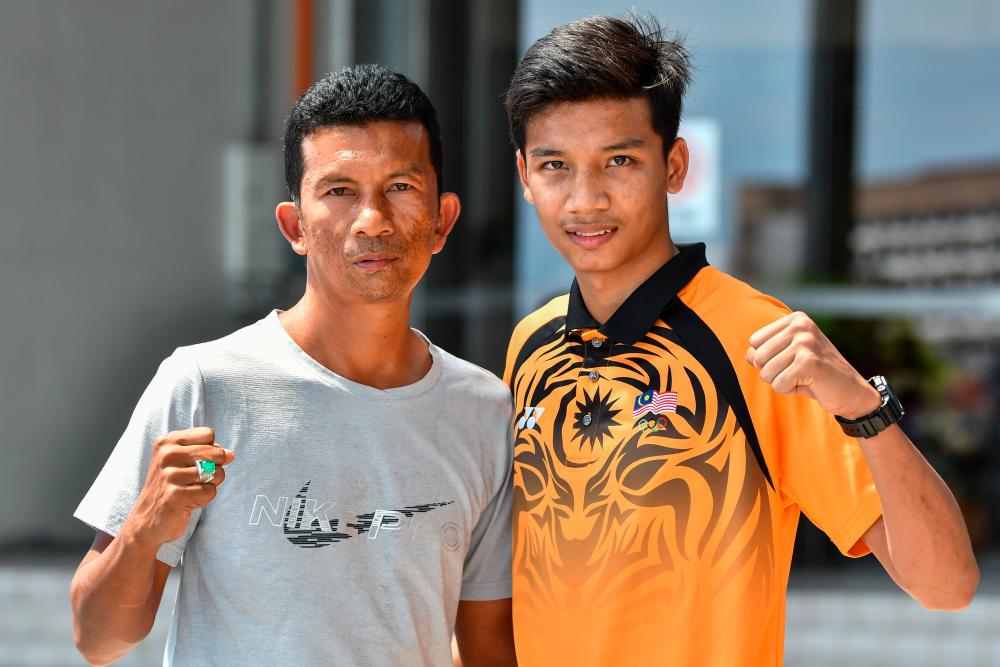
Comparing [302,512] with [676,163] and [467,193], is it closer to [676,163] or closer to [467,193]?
[676,163]

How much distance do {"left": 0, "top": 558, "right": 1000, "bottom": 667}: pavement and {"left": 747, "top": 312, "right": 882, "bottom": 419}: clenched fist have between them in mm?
3665

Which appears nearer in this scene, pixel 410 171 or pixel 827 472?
pixel 827 472

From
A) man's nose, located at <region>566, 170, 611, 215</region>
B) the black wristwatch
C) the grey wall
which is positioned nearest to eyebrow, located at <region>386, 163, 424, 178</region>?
man's nose, located at <region>566, 170, 611, 215</region>

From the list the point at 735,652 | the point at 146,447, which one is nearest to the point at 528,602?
the point at 735,652

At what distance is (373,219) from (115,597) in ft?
2.48

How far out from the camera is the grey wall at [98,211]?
649cm

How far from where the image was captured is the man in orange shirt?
2.03 m

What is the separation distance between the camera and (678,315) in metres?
2.22

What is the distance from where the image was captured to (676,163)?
2322 millimetres

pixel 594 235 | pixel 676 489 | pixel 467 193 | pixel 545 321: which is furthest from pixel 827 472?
pixel 467 193

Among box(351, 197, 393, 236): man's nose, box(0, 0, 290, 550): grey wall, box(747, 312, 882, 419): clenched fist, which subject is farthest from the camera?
box(0, 0, 290, 550): grey wall

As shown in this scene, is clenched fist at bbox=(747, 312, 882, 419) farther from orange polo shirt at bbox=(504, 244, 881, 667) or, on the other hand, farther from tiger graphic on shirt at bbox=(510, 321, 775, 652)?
tiger graphic on shirt at bbox=(510, 321, 775, 652)

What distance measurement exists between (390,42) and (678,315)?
479cm

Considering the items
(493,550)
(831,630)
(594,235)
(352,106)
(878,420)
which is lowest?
(831,630)
